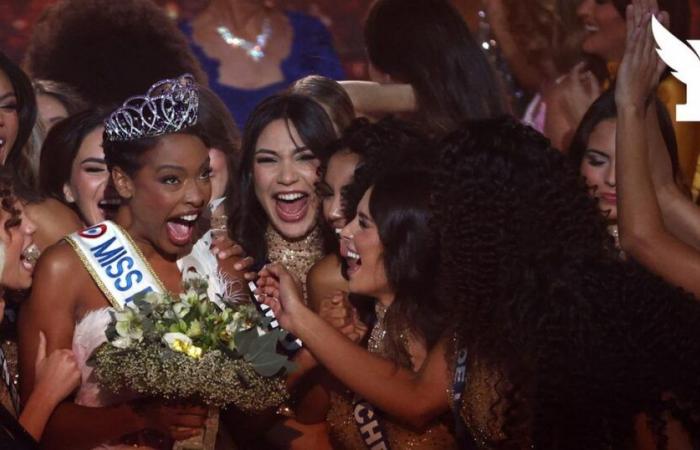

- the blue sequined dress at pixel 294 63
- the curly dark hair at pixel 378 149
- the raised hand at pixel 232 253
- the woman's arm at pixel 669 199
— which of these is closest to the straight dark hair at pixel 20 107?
the raised hand at pixel 232 253

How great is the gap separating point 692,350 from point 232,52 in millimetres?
3719

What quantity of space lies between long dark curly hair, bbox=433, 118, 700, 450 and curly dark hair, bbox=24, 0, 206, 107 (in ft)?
9.66

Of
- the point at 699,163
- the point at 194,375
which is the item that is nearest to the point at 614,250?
the point at 194,375

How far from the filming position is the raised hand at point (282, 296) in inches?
146

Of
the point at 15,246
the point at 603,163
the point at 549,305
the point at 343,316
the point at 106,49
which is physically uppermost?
the point at 549,305

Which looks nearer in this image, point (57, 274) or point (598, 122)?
point (57, 274)

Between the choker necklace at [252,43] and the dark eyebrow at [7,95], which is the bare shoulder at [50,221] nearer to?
the dark eyebrow at [7,95]

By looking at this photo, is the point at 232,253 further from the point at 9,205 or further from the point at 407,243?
the point at 9,205

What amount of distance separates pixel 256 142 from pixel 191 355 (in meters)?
1.42

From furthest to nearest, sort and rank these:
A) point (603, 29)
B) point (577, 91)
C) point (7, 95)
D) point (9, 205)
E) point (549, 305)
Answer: point (577, 91)
point (603, 29)
point (7, 95)
point (9, 205)
point (549, 305)

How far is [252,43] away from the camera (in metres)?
6.25

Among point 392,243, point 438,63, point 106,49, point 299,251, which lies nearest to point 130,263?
point 392,243

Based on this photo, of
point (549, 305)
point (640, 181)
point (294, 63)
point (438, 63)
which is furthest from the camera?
point (294, 63)

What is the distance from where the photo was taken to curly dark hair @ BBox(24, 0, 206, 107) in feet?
19.6
